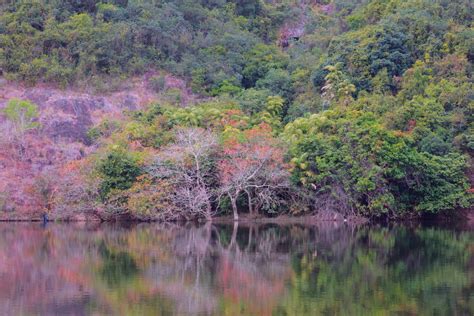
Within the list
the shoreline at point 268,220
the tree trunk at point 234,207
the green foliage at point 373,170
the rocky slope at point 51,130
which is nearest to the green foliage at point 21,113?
the rocky slope at point 51,130

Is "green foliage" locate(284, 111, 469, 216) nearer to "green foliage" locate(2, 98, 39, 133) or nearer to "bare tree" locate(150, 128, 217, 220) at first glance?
"bare tree" locate(150, 128, 217, 220)

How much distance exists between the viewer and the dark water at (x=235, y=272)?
18625 mm

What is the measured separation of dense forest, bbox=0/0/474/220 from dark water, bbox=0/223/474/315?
5.46 m

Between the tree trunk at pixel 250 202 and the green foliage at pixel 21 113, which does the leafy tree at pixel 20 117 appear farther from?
the tree trunk at pixel 250 202

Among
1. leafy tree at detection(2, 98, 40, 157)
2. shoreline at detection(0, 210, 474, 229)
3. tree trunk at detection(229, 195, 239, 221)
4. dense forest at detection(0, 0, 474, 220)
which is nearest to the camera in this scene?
dense forest at detection(0, 0, 474, 220)

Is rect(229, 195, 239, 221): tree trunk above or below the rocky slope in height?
below

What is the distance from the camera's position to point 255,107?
52312 mm

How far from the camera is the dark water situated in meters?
18.6

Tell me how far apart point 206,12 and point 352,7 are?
42.1ft

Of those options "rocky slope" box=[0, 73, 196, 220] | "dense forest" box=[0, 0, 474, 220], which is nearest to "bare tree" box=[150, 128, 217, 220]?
"dense forest" box=[0, 0, 474, 220]

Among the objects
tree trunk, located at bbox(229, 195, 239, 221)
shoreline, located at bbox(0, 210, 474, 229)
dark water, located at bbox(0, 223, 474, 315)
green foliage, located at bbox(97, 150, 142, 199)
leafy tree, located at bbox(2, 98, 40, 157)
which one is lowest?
dark water, located at bbox(0, 223, 474, 315)

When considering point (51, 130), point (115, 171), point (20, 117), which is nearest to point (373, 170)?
point (115, 171)

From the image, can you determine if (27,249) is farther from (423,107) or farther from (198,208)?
(423,107)

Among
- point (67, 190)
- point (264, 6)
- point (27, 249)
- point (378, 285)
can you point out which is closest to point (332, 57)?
point (264, 6)
